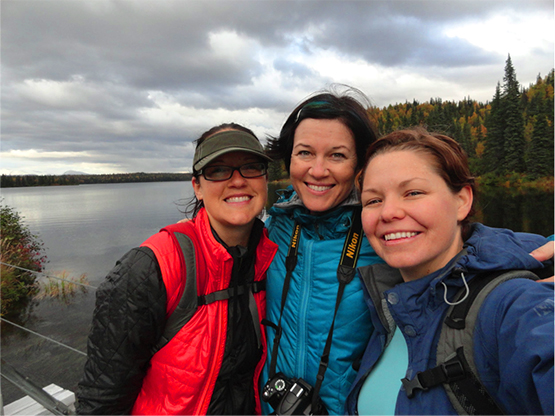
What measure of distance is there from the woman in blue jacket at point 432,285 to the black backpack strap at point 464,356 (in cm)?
2

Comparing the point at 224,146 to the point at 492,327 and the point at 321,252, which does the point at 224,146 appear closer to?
the point at 321,252

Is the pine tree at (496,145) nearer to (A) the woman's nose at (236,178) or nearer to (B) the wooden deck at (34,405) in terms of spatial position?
(A) the woman's nose at (236,178)

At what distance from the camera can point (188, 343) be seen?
175cm

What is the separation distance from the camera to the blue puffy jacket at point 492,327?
1058 mm

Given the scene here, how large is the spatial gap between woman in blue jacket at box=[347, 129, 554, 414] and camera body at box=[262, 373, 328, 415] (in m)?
0.27

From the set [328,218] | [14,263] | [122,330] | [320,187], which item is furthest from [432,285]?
[14,263]

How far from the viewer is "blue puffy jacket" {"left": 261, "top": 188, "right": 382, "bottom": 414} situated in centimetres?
186

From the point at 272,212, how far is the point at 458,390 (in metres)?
1.74

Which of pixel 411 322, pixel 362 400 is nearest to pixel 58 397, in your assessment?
pixel 362 400

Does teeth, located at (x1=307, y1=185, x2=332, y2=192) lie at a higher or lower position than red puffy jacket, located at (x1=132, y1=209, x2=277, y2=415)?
higher

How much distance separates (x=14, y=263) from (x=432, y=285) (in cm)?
1482

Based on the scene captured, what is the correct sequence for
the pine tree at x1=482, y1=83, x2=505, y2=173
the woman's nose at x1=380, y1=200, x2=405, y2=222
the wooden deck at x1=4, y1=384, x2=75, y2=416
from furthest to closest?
the pine tree at x1=482, y1=83, x2=505, y2=173, the wooden deck at x1=4, y1=384, x2=75, y2=416, the woman's nose at x1=380, y1=200, x2=405, y2=222

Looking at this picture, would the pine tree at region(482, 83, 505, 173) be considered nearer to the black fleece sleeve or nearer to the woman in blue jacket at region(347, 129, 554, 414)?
the woman in blue jacket at region(347, 129, 554, 414)

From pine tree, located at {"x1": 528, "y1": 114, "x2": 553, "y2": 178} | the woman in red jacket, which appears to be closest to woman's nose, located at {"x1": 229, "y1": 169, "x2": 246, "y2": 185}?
the woman in red jacket
